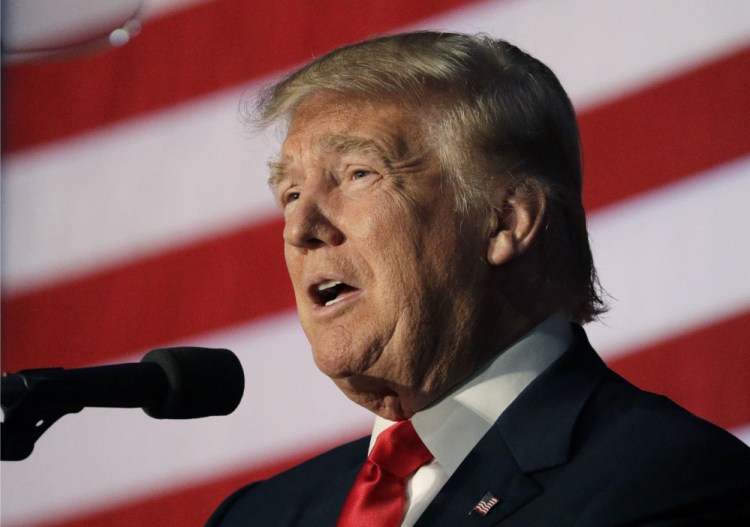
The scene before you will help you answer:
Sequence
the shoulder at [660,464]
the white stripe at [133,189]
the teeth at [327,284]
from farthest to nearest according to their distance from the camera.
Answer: the white stripe at [133,189], the teeth at [327,284], the shoulder at [660,464]

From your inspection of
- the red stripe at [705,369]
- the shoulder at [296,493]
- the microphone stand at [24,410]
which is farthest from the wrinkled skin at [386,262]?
the red stripe at [705,369]

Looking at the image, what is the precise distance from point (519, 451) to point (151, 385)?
0.50 meters

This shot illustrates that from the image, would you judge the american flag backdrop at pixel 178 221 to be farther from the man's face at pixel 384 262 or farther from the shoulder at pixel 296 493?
the man's face at pixel 384 262

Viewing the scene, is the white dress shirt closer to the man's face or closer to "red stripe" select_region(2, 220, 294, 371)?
the man's face

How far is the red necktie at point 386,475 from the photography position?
4.98ft

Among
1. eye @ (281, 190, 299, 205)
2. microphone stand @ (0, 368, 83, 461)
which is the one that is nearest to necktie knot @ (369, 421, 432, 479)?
eye @ (281, 190, 299, 205)

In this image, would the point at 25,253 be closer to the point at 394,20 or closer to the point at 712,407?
the point at 394,20

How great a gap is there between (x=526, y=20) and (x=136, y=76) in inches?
33.1

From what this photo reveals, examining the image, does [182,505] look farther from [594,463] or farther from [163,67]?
[594,463]

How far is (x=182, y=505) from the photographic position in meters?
2.40

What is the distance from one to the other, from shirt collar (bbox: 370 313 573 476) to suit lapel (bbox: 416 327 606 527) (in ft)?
0.07

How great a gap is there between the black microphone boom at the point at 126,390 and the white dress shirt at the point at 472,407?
34cm

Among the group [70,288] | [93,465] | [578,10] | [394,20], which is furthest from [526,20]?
[93,465]

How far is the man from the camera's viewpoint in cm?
145
